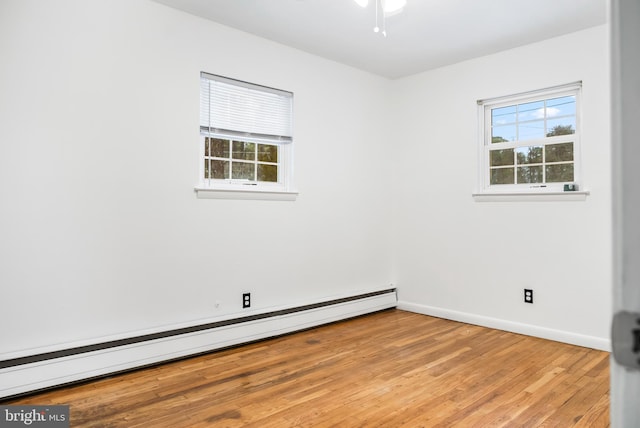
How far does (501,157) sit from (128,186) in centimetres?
341

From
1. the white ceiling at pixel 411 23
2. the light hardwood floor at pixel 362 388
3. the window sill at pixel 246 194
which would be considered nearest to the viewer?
the light hardwood floor at pixel 362 388

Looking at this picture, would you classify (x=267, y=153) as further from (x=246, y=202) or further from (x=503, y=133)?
(x=503, y=133)

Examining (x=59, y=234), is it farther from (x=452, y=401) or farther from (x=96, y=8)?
(x=452, y=401)

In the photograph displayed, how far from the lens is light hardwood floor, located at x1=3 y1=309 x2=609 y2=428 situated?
7.49 ft

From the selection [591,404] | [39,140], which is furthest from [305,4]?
[591,404]

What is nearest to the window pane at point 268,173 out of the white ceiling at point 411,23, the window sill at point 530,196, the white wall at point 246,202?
the white wall at point 246,202

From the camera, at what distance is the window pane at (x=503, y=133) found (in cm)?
413

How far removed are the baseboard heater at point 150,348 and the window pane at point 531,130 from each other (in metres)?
2.38

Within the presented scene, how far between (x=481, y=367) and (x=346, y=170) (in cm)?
232

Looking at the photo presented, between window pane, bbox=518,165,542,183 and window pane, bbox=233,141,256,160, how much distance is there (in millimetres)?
2543

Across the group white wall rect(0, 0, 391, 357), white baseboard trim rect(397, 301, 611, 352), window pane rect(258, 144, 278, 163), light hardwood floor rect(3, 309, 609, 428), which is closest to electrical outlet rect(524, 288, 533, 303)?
white baseboard trim rect(397, 301, 611, 352)

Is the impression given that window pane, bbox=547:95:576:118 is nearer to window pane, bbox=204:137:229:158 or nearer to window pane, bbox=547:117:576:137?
window pane, bbox=547:117:576:137

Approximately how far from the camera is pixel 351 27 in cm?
358

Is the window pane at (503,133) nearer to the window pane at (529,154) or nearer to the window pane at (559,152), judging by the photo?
the window pane at (529,154)
